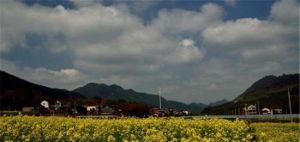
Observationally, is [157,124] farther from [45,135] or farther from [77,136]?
[77,136]

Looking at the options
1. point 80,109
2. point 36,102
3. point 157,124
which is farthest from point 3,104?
point 157,124

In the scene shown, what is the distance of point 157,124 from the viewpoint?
23594 millimetres

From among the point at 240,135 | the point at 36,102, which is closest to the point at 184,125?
the point at 240,135

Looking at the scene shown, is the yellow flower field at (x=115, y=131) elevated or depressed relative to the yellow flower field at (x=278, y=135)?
elevated

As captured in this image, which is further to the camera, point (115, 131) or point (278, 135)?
point (278, 135)

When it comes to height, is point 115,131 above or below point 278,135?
above

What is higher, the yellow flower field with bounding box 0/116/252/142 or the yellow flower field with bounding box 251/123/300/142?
the yellow flower field with bounding box 0/116/252/142

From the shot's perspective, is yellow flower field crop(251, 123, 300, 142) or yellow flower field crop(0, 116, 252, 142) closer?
yellow flower field crop(251, 123, 300, 142)

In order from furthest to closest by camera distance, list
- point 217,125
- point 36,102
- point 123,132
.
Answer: point 36,102, point 217,125, point 123,132

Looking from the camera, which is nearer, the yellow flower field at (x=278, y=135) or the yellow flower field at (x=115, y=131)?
the yellow flower field at (x=278, y=135)

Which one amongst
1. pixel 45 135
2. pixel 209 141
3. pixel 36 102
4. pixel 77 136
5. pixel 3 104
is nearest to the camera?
pixel 209 141

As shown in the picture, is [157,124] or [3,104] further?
[3,104]

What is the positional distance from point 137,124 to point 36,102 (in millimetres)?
146928

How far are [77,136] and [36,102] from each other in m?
155
